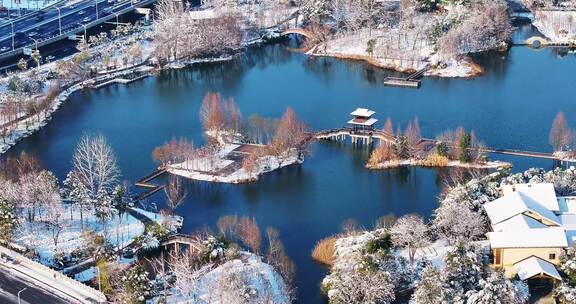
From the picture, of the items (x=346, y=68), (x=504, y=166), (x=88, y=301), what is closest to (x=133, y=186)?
(x=88, y=301)

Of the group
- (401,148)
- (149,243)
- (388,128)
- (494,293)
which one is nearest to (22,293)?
(149,243)

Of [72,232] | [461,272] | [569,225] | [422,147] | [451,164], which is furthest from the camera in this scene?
[422,147]

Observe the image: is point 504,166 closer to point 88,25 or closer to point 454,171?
point 454,171

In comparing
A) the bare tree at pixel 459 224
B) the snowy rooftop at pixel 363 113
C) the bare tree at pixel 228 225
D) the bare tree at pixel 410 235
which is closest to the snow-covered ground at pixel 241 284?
the bare tree at pixel 228 225

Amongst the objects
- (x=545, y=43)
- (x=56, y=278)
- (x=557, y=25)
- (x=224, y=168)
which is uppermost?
(x=557, y=25)

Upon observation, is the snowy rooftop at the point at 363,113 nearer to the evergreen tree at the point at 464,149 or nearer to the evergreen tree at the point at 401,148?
the evergreen tree at the point at 401,148

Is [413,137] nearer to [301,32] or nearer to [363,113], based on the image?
[363,113]
